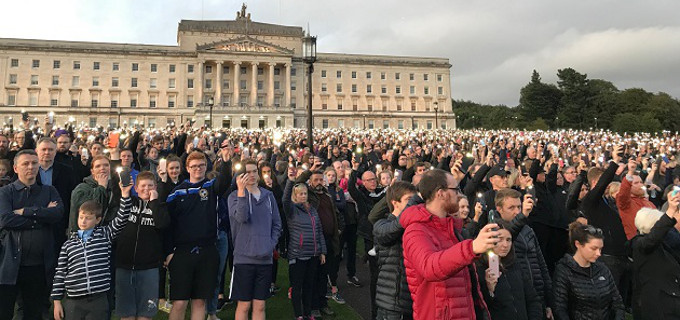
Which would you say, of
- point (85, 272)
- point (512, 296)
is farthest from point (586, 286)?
point (85, 272)

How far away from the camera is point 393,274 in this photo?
3.54m

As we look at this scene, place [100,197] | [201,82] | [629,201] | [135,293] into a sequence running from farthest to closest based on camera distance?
[201,82] → [629,201] → [100,197] → [135,293]

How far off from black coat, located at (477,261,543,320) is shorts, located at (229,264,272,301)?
2.62 meters

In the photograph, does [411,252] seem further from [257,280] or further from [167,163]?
[167,163]

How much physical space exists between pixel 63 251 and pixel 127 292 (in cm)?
84

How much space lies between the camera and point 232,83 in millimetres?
80000

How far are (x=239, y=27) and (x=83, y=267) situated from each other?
3600 inches

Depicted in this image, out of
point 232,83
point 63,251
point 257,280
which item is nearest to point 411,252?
point 257,280

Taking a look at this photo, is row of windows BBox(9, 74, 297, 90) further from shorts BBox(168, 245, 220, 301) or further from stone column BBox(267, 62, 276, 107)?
shorts BBox(168, 245, 220, 301)

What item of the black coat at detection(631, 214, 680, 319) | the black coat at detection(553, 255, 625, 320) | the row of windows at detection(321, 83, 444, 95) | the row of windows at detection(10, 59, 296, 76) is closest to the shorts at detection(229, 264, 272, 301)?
the black coat at detection(553, 255, 625, 320)

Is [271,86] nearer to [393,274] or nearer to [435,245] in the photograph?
[393,274]

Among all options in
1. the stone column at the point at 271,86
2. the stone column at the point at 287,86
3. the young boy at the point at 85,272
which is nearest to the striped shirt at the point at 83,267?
the young boy at the point at 85,272

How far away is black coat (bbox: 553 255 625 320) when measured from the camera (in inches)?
171

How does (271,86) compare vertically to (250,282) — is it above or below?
above
